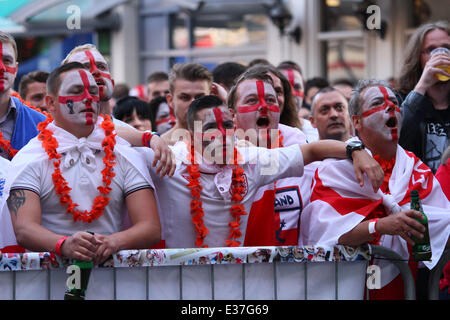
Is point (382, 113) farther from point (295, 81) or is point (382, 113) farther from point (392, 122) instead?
point (295, 81)

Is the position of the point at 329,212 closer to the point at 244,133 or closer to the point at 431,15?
the point at 244,133

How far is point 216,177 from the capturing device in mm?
3631

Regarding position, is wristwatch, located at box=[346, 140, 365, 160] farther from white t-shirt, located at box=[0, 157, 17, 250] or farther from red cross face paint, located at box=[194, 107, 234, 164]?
white t-shirt, located at box=[0, 157, 17, 250]

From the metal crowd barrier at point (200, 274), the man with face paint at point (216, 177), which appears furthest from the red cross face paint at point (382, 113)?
the metal crowd barrier at point (200, 274)

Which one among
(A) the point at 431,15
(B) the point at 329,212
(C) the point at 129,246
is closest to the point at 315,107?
(B) the point at 329,212

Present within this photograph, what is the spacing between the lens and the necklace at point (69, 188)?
3297 millimetres

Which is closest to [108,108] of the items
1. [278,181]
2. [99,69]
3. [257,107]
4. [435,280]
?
[99,69]

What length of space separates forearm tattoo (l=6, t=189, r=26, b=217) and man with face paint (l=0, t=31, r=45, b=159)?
27.7 inches

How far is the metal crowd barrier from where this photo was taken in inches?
116

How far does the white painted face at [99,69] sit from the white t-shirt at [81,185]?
0.67m

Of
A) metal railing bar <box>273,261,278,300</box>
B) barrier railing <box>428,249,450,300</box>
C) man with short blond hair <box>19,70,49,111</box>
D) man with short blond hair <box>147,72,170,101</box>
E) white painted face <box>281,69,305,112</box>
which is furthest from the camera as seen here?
man with short blond hair <box>147,72,170,101</box>

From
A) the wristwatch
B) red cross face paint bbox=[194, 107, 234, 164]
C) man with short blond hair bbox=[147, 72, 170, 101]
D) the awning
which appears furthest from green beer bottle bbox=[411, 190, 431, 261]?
the awning
